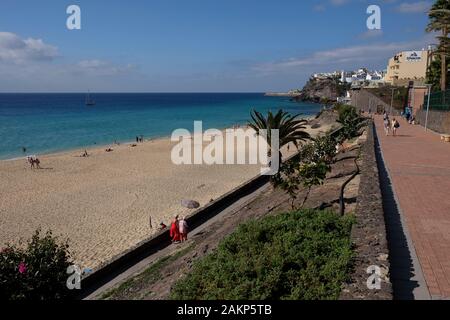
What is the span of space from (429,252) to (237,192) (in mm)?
10727

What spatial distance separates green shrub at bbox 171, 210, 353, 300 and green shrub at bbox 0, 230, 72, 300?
2.51 m

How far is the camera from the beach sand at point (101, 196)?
15.1 m

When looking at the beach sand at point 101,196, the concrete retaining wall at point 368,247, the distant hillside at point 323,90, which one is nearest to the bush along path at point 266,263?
the concrete retaining wall at point 368,247

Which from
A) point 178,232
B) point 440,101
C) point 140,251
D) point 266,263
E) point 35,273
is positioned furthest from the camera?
point 440,101

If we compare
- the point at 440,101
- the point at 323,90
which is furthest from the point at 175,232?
the point at 323,90

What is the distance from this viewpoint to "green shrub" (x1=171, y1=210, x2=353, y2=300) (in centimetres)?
562

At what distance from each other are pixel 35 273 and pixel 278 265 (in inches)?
173

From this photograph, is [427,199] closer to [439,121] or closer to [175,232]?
[175,232]

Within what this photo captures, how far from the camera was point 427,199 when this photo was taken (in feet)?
33.2

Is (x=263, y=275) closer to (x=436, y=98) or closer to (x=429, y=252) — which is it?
(x=429, y=252)

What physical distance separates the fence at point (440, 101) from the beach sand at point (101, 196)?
537 inches

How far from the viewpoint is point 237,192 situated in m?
17.0

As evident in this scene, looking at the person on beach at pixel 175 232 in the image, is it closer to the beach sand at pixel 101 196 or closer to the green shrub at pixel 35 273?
the beach sand at pixel 101 196
